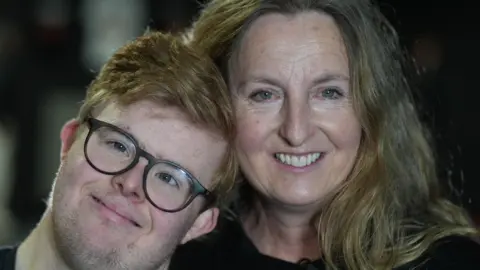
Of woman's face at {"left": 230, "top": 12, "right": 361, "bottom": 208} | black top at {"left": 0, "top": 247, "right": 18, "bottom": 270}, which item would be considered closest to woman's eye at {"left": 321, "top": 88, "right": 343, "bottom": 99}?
woman's face at {"left": 230, "top": 12, "right": 361, "bottom": 208}

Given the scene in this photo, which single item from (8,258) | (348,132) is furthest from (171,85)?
(8,258)

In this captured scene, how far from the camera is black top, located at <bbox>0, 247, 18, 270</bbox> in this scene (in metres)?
1.73

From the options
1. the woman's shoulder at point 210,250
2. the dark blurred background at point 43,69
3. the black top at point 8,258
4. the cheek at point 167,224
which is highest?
the cheek at point 167,224

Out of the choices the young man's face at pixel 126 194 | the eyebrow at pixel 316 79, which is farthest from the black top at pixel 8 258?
the eyebrow at pixel 316 79

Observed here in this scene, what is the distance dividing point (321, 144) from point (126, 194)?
487 mm

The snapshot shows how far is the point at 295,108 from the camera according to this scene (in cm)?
177

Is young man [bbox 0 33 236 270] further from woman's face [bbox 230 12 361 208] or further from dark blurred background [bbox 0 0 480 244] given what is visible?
dark blurred background [bbox 0 0 480 244]

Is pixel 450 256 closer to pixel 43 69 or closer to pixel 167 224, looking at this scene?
pixel 167 224

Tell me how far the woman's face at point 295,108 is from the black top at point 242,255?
167 mm

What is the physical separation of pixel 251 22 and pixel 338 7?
0.72ft

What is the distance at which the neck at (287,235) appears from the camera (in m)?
1.97

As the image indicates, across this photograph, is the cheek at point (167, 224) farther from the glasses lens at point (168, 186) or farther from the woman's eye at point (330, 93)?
the woman's eye at point (330, 93)

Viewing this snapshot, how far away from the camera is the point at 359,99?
184 cm

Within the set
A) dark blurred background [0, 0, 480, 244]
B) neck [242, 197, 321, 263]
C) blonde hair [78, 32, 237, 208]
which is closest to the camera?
blonde hair [78, 32, 237, 208]
